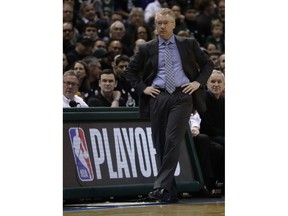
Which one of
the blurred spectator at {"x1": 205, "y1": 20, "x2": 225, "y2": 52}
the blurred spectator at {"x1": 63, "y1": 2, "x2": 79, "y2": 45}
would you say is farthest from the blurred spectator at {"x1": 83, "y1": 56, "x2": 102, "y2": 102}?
the blurred spectator at {"x1": 205, "y1": 20, "x2": 225, "y2": 52}

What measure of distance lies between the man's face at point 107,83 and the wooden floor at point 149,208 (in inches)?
75.7

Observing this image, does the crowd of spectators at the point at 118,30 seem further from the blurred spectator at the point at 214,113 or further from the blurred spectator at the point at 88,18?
the blurred spectator at the point at 214,113

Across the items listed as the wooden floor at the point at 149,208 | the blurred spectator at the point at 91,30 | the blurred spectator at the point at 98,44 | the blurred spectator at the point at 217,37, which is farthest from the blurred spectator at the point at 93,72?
the blurred spectator at the point at 217,37

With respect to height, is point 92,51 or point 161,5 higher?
point 161,5

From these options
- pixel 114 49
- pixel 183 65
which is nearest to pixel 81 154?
pixel 183 65

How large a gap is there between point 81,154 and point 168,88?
1.34 m

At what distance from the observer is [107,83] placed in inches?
396

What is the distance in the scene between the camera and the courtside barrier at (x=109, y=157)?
28.1 feet

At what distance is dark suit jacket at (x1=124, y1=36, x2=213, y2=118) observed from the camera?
8055 mm
